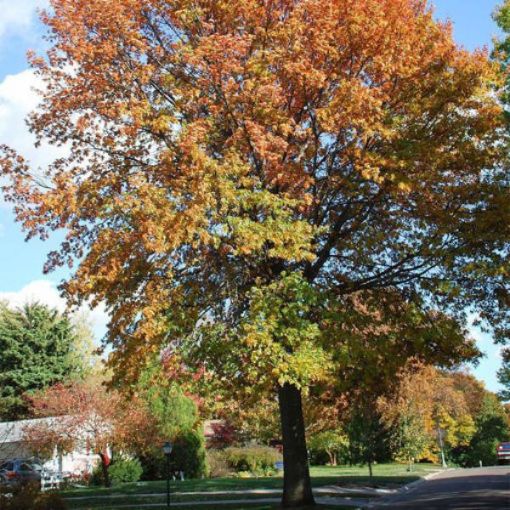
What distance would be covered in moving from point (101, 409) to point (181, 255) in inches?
718

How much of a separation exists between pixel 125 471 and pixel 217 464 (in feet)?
22.5

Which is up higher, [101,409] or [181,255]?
[181,255]

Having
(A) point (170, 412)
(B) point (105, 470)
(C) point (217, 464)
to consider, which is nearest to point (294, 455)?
(B) point (105, 470)

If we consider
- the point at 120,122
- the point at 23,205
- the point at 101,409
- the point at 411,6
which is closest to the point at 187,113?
the point at 120,122

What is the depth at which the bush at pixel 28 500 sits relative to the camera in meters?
13.4

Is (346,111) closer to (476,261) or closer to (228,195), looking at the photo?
(228,195)

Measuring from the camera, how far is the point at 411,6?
14.9m

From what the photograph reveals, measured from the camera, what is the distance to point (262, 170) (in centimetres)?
1368

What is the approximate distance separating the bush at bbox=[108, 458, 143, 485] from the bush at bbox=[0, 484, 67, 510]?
16.7 metres

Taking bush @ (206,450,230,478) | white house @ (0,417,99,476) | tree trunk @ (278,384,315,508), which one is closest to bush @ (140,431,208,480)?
bush @ (206,450,230,478)

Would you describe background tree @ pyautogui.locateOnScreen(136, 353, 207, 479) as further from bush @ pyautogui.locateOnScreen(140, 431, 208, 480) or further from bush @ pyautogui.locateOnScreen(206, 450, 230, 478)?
bush @ pyautogui.locateOnScreen(206, 450, 230, 478)

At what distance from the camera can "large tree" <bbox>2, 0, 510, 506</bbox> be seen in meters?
11.6

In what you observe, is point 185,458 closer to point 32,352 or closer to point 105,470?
point 105,470

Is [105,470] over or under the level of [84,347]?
under
